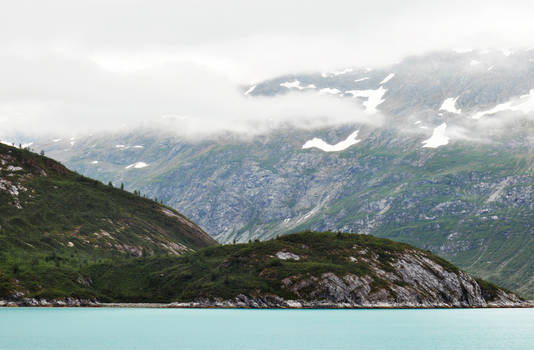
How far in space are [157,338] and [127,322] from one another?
4217cm

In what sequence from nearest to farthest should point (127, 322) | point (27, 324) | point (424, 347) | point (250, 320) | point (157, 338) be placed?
point (424, 347)
point (157, 338)
point (27, 324)
point (127, 322)
point (250, 320)

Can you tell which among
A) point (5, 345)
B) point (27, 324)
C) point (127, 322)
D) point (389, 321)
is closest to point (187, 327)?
point (127, 322)

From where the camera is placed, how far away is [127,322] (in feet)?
550

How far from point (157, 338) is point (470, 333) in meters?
76.4

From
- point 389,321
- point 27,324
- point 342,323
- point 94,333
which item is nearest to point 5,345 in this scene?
point 94,333

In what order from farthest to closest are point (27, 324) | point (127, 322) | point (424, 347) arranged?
point (127, 322) → point (27, 324) → point (424, 347)

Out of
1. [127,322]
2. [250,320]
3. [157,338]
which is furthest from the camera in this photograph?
[250,320]

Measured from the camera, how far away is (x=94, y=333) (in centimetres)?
13388

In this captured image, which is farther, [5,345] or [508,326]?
[508,326]

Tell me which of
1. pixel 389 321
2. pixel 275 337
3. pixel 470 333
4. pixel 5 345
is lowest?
pixel 389 321

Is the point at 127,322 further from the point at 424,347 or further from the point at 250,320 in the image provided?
the point at 424,347

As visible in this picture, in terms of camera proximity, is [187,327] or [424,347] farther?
[187,327]

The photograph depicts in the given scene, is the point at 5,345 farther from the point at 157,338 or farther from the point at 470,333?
the point at 470,333

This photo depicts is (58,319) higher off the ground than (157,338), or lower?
lower
